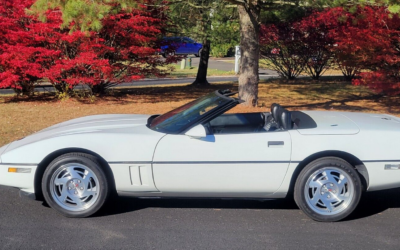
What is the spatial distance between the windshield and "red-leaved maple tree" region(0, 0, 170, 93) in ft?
21.8

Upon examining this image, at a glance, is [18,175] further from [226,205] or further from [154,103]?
[154,103]

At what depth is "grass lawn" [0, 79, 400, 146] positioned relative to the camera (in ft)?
34.9

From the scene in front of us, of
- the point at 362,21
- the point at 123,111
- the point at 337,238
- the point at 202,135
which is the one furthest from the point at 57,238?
the point at 362,21

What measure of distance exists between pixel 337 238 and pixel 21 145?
3176 millimetres

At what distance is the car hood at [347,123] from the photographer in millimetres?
4957

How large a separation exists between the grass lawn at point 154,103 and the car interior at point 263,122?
15.1ft

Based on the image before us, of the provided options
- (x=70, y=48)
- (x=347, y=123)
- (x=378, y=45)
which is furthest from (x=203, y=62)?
(x=347, y=123)

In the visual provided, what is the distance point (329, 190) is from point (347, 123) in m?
0.80

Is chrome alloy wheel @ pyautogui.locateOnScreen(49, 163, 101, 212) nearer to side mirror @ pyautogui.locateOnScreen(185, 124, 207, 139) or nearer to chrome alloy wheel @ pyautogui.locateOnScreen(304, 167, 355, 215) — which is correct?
side mirror @ pyautogui.locateOnScreen(185, 124, 207, 139)

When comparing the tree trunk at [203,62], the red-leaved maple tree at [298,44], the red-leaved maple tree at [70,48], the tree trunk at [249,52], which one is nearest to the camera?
the tree trunk at [249,52]

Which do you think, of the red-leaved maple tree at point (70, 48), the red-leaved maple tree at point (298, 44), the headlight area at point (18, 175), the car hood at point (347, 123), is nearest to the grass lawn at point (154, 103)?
the red-leaved maple tree at point (70, 48)

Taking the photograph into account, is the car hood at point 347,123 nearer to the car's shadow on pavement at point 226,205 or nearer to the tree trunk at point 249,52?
the car's shadow on pavement at point 226,205

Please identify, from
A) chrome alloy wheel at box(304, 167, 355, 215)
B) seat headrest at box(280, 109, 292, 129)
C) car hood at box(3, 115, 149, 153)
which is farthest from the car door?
car hood at box(3, 115, 149, 153)

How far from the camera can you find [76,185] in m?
4.86
